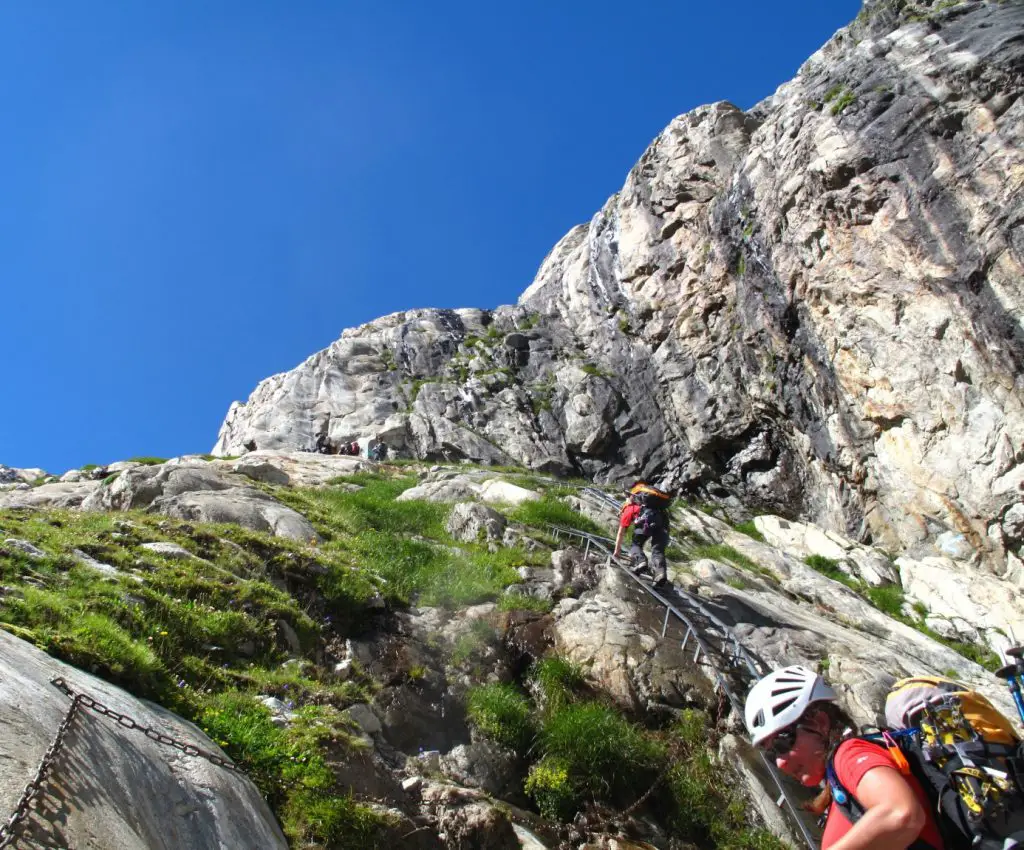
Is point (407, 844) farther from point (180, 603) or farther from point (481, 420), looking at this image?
point (481, 420)

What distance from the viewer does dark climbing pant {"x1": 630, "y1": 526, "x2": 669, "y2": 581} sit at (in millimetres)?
12648

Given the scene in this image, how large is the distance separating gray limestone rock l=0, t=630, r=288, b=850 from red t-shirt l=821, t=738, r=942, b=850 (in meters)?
3.65

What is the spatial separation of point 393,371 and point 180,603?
41014 mm

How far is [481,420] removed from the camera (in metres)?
41.7

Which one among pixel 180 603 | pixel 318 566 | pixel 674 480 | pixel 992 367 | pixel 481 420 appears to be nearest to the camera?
pixel 180 603

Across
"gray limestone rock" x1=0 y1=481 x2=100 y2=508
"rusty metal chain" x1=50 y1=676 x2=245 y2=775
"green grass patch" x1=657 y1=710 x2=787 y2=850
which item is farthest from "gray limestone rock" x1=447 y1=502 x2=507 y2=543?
"rusty metal chain" x1=50 y1=676 x2=245 y2=775

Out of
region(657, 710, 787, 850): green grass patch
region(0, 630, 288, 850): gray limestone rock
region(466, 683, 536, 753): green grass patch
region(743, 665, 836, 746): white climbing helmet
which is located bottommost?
region(657, 710, 787, 850): green grass patch

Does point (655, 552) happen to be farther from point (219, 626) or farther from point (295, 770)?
point (295, 770)

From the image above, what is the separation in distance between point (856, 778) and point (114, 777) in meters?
4.15

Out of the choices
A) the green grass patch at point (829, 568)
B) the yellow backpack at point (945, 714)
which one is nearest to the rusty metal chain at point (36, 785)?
the yellow backpack at point (945, 714)

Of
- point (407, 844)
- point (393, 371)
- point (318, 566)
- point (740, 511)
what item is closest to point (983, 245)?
point (740, 511)

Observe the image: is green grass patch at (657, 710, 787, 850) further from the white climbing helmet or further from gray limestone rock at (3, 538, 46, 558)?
gray limestone rock at (3, 538, 46, 558)

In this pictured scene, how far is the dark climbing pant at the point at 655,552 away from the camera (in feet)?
41.5

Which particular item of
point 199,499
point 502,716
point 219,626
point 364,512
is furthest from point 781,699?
point 364,512
